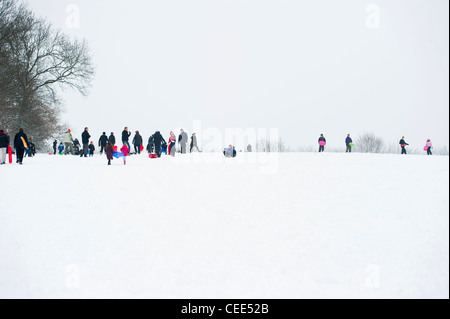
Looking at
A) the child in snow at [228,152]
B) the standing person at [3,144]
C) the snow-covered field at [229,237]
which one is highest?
the standing person at [3,144]

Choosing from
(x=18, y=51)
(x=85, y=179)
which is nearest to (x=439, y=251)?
(x=85, y=179)

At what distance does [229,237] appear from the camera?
420 inches

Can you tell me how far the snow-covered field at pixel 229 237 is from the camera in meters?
8.87

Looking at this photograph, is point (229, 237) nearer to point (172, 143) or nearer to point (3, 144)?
point (3, 144)

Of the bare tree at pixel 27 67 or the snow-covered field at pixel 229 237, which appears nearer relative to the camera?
the snow-covered field at pixel 229 237

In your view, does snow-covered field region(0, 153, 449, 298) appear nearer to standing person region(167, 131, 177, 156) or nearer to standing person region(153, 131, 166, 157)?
standing person region(153, 131, 166, 157)

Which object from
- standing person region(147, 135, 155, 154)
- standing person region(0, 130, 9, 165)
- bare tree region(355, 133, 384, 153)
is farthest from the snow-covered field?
bare tree region(355, 133, 384, 153)

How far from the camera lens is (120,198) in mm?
13562

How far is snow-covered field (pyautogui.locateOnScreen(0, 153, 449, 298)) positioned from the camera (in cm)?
887

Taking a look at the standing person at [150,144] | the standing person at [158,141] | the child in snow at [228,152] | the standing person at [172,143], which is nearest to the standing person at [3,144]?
the standing person at [158,141]

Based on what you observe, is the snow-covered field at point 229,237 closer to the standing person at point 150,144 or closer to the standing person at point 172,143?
the standing person at point 172,143

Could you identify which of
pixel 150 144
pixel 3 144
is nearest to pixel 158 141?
pixel 150 144
